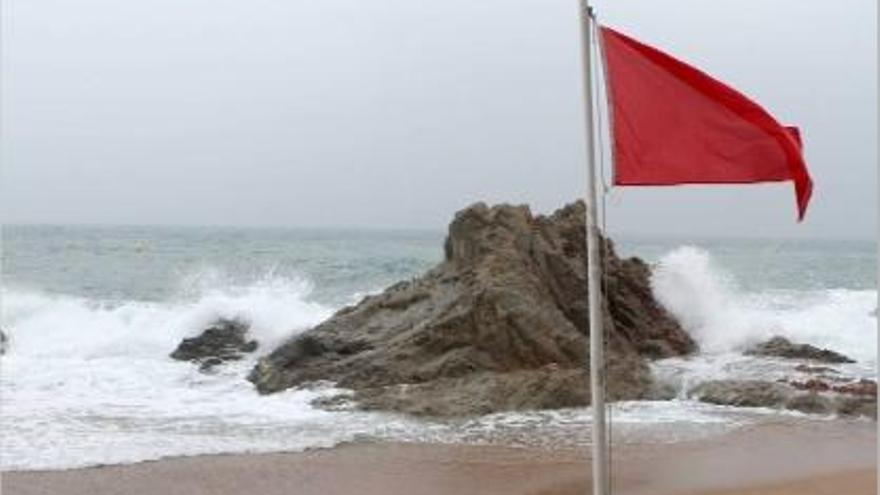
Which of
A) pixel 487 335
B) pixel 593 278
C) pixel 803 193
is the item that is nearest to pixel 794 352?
pixel 487 335

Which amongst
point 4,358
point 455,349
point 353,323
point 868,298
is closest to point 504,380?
point 455,349

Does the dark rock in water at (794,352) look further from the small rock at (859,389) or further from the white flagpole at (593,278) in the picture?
the white flagpole at (593,278)

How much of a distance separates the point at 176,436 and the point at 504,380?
4336 millimetres

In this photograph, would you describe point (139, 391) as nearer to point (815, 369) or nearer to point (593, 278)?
point (815, 369)

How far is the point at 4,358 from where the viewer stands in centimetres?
2003

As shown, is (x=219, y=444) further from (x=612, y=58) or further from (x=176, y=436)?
(x=612, y=58)

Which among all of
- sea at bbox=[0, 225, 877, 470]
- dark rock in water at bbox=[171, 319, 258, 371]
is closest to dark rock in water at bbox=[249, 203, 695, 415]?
sea at bbox=[0, 225, 877, 470]

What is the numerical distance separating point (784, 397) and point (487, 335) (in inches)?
161

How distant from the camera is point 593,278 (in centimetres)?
533

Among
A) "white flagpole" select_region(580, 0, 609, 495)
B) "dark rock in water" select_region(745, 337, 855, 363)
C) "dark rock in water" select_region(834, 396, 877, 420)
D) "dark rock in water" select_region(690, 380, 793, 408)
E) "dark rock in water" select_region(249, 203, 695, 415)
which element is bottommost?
"dark rock in water" select_region(745, 337, 855, 363)

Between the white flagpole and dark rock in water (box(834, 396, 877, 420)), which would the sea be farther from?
the white flagpole

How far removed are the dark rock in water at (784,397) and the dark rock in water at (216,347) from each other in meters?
8.72

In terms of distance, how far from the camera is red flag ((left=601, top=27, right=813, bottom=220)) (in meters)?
5.45

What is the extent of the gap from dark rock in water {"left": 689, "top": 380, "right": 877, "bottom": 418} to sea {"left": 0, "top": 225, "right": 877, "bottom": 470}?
341mm
